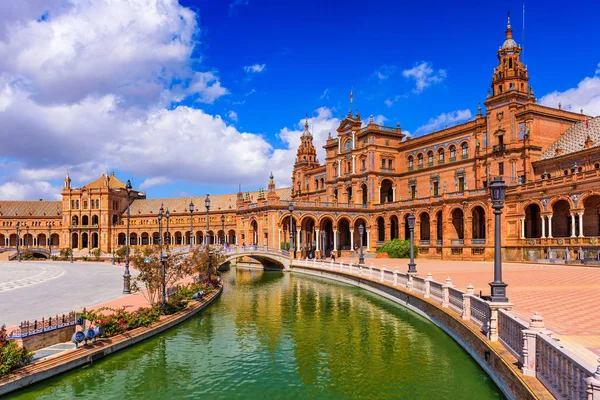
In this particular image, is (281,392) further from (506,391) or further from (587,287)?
(587,287)

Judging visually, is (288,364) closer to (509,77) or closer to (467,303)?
(467,303)

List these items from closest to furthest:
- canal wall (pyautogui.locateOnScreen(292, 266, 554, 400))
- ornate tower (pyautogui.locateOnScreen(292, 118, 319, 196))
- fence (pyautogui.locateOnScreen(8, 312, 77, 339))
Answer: canal wall (pyautogui.locateOnScreen(292, 266, 554, 400)), fence (pyautogui.locateOnScreen(8, 312, 77, 339)), ornate tower (pyautogui.locateOnScreen(292, 118, 319, 196))

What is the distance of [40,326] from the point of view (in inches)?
507

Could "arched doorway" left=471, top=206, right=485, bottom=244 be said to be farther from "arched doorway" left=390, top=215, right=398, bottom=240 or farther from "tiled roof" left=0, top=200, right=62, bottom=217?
"tiled roof" left=0, top=200, right=62, bottom=217

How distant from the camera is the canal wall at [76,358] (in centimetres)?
1111

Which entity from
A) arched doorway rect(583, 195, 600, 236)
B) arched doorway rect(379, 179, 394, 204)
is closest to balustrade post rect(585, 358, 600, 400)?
arched doorway rect(583, 195, 600, 236)

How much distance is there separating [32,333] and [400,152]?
59.4 m

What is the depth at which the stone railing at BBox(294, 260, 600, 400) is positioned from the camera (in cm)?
657

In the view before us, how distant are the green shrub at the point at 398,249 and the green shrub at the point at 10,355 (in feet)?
152

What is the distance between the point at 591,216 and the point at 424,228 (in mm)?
21960

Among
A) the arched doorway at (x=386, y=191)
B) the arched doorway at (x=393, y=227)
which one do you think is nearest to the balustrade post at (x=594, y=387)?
the arched doorway at (x=393, y=227)

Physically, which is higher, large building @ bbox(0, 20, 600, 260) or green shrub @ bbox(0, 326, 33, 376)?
large building @ bbox(0, 20, 600, 260)

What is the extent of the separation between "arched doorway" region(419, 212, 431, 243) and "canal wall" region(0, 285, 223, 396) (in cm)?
4389

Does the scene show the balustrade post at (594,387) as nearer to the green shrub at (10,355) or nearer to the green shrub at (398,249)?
the green shrub at (10,355)
